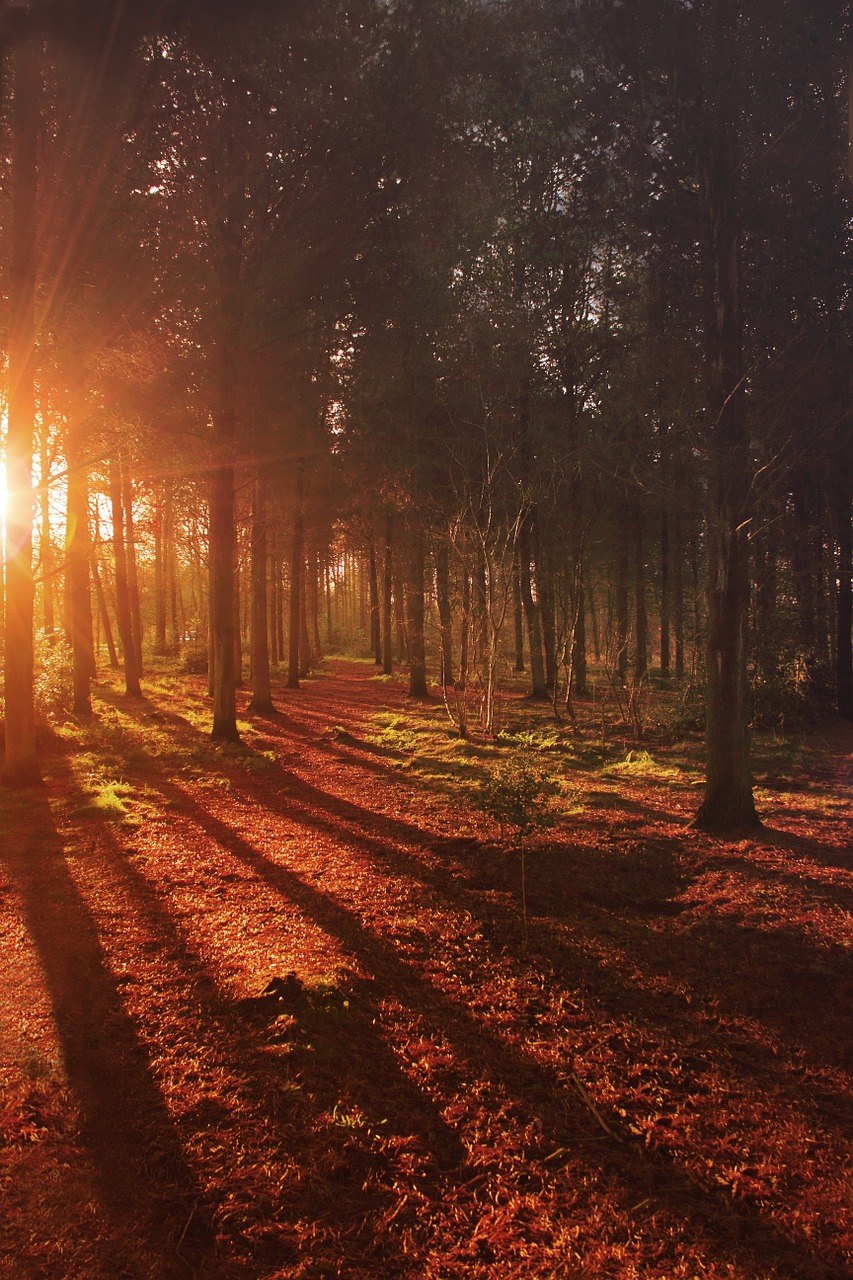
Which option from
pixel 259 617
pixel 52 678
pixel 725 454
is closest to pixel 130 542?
pixel 259 617

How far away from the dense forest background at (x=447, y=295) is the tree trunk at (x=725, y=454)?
4cm

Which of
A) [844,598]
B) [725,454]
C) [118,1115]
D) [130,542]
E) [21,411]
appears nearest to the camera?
[118,1115]

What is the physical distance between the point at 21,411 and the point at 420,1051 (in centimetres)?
789

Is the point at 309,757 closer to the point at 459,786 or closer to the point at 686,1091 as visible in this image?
the point at 459,786

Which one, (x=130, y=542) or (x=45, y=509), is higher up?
(x=45, y=509)

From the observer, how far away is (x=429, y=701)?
62.8 ft

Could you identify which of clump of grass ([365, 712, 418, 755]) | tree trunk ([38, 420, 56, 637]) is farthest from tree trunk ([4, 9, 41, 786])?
clump of grass ([365, 712, 418, 755])

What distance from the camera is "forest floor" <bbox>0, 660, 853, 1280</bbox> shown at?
2.37 meters

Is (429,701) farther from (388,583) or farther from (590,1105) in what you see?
(590,1105)

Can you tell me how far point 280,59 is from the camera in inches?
362

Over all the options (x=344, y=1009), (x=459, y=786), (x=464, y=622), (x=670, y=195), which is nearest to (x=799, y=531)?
(x=464, y=622)

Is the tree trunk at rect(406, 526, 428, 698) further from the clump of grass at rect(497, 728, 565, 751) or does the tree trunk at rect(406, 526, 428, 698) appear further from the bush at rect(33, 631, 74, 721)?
the bush at rect(33, 631, 74, 721)

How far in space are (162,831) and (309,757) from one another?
450 cm

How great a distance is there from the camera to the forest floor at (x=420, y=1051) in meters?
2.37
